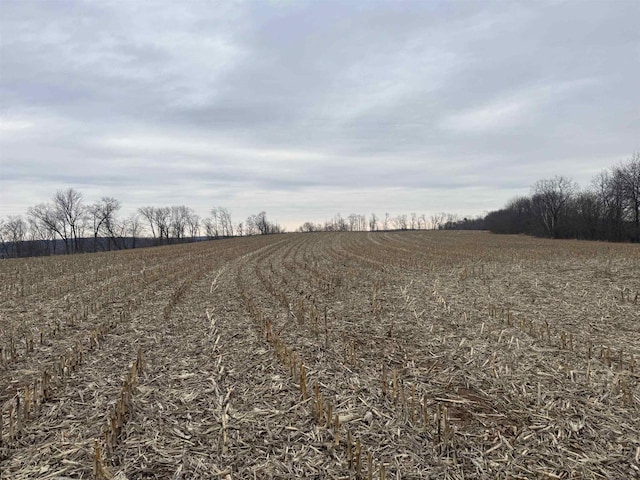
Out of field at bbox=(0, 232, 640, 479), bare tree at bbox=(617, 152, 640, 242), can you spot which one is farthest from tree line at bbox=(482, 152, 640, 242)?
field at bbox=(0, 232, 640, 479)

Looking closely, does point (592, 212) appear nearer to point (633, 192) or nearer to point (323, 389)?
point (633, 192)

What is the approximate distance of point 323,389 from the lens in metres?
5.68

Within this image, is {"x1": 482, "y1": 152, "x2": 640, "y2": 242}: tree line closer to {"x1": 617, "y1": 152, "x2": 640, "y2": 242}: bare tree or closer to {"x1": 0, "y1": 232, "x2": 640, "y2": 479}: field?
{"x1": 617, "y1": 152, "x2": 640, "y2": 242}: bare tree

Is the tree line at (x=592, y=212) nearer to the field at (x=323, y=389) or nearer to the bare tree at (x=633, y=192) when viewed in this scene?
the bare tree at (x=633, y=192)

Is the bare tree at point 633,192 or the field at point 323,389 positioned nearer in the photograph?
the field at point 323,389

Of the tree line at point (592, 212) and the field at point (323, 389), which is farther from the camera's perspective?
the tree line at point (592, 212)

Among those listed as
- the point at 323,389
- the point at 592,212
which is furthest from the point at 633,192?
the point at 323,389

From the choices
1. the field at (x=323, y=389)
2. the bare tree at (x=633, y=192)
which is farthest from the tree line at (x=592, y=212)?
the field at (x=323, y=389)

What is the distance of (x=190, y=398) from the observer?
5.39 m

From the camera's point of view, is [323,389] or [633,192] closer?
[323,389]

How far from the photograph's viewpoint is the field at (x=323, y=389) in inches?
156

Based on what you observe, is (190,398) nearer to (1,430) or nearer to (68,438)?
(68,438)

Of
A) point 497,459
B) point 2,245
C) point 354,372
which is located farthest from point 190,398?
point 2,245

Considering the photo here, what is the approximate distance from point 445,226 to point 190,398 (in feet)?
580
